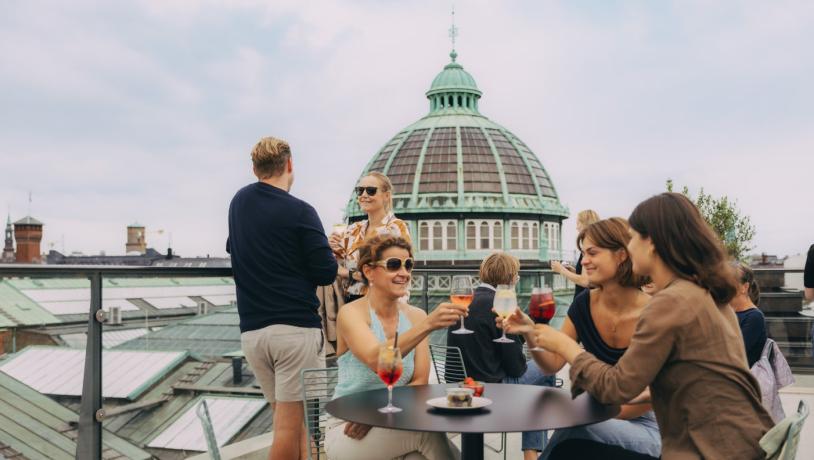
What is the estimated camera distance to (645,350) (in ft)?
9.43

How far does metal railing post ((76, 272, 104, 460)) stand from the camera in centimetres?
500

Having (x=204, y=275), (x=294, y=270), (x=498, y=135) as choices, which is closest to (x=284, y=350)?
(x=294, y=270)

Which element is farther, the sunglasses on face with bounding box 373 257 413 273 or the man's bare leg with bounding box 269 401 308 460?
the man's bare leg with bounding box 269 401 308 460

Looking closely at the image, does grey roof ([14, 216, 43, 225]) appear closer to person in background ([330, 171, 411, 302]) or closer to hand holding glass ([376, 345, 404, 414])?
person in background ([330, 171, 411, 302])

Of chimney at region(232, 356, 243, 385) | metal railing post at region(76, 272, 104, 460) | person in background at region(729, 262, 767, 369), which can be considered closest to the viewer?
metal railing post at region(76, 272, 104, 460)

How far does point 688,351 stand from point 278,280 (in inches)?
96.5

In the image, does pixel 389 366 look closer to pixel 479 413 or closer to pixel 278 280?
pixel 479 413

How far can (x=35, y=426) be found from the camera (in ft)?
16.7

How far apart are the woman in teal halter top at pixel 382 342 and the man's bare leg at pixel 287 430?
24.8 inches

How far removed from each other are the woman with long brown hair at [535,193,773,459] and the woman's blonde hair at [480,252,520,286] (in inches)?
93.9

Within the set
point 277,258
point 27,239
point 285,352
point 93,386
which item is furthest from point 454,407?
point 27,239

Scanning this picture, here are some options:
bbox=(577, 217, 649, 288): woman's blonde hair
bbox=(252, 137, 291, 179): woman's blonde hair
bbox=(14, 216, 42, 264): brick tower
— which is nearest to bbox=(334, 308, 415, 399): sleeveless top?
bbox=(577, 217, 649, 288): woman's blonde hair

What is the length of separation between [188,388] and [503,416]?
89.8 feet

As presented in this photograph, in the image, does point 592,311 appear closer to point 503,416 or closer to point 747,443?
point 503,416
